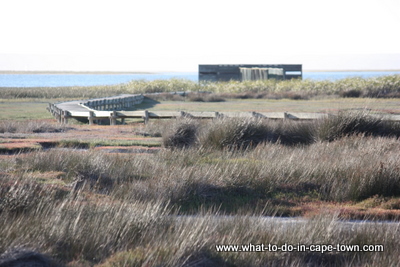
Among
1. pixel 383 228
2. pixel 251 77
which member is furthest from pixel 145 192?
pixel 251 77

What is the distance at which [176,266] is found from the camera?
20.8 feet

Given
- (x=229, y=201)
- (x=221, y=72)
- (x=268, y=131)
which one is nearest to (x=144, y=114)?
(x=268, y=131)

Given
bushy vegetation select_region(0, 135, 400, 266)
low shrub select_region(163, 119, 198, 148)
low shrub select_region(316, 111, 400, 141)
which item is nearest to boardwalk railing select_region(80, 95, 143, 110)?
low shrub select_region(163, 119, 198, 148)

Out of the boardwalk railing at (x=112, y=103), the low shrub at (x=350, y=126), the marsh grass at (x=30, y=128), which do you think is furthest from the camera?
the boardwalk railing at (x=112, y=103)

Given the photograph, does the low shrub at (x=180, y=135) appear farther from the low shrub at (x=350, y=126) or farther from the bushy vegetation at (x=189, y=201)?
the low shrub at (x=350, y=126)

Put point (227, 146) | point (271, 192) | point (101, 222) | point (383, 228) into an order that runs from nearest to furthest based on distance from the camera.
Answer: point (101, 222), point (383, 228), point (271, 192), point (227, 146)

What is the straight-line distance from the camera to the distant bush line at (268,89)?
169ft

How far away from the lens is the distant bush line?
51469 millimetres

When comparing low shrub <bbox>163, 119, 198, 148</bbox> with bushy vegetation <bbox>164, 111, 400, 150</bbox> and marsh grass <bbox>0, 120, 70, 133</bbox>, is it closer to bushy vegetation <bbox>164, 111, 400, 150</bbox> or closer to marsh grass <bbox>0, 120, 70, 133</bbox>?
bushy vegetation <bbox>164, 111, 400, 150</bbox>

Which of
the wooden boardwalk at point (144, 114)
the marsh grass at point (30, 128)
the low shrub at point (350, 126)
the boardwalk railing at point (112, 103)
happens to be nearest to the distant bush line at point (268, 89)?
the boardwalk railing at point (112, 103)

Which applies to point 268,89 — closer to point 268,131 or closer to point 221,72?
point 221,72

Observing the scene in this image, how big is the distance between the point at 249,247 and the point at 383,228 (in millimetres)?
2210

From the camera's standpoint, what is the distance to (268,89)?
6028cm

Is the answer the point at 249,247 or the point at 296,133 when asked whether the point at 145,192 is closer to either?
the point at 249,247
